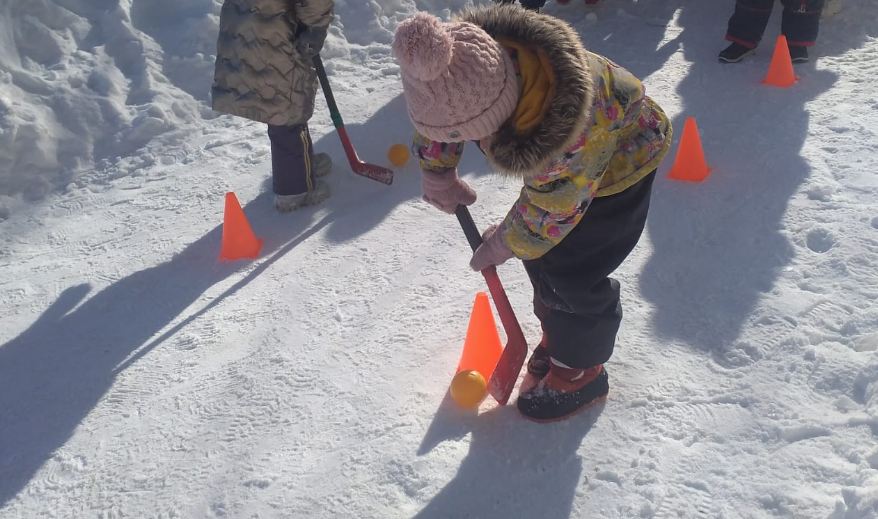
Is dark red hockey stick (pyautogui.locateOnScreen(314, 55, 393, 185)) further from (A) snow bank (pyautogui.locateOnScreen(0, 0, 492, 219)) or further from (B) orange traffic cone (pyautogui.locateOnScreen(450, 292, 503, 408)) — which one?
(B) orange traffic cone (pyautogui.locateOnScreen(450, 292, 503, 408))

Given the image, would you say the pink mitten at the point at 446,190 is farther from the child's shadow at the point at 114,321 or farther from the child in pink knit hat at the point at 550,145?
the child's shadow at the point at 114,321

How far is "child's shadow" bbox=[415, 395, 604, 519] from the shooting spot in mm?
2188

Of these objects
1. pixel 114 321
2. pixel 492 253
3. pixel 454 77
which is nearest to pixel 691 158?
pixel 492 253

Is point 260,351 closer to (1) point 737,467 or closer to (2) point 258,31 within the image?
(2) point 258,31

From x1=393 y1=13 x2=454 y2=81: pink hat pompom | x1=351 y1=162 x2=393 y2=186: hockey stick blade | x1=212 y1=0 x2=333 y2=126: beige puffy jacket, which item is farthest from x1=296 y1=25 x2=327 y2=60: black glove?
x1=393 y1=13 x2=454 y2=81: pink hat pompom

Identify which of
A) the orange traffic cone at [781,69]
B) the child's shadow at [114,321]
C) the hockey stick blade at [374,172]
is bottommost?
the child's shadow at [114,321]

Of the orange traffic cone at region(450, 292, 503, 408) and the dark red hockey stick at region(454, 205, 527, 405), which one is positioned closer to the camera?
the dark red hockey stick at region(454, 205, 527, 405)

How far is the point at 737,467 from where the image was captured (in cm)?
219

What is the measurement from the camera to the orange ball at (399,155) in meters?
3.96

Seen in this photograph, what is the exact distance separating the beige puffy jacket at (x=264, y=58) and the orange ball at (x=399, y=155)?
2.01 feet

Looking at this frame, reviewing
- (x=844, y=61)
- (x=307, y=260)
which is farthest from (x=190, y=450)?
(x=844, y=61)

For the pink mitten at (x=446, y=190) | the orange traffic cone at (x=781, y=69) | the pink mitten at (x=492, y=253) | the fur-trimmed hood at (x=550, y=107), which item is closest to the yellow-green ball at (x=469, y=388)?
the pink mitten at (x=492, y=253)

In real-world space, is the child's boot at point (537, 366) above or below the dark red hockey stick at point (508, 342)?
below

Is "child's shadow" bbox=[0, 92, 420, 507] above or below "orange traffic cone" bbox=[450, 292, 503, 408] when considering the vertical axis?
below
